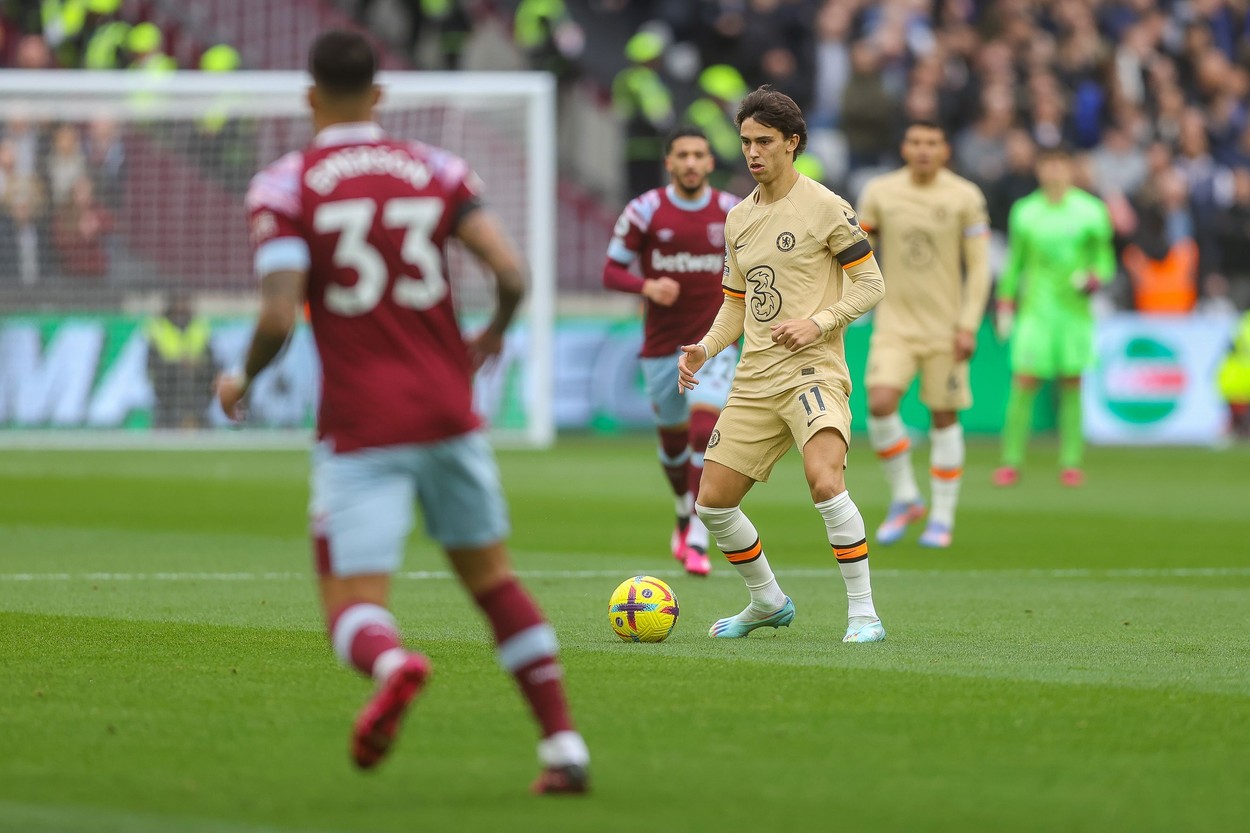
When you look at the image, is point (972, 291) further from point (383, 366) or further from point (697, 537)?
point (383, 366)

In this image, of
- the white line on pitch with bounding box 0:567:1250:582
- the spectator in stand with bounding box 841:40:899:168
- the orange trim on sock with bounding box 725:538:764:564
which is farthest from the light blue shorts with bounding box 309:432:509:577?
the spectator in stand with bounding box 841:40:899:168

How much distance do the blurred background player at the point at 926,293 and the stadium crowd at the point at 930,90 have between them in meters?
11.2

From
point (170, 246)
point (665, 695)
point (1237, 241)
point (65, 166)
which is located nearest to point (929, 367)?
point (665, 695)

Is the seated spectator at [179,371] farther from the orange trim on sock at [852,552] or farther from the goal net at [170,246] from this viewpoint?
the orange trim on sock at [852,552]

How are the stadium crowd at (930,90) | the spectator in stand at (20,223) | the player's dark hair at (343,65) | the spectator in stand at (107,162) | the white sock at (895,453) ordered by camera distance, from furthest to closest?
the stadium crowd at (930,90)
the spectator in stand at (107,162)
the spectator in stand at (20,223)
the white sock at (895,453)
the player's dark hair at (343,65)

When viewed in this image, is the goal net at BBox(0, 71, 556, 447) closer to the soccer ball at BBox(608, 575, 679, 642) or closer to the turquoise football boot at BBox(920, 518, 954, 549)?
the turquoise football boot at BBox(920, 518, 954, 549)

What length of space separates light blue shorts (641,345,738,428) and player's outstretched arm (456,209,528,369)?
600 centimetres

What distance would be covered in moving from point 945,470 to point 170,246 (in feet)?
39.8

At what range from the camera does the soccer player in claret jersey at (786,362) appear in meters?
8.02

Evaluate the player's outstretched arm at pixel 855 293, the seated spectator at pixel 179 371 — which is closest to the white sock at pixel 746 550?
the player's outstretched arm at pixel 855 293

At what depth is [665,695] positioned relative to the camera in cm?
668

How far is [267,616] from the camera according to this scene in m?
9.02

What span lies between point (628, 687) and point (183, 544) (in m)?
6.40

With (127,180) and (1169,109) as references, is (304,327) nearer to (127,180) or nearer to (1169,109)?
(127,180)
